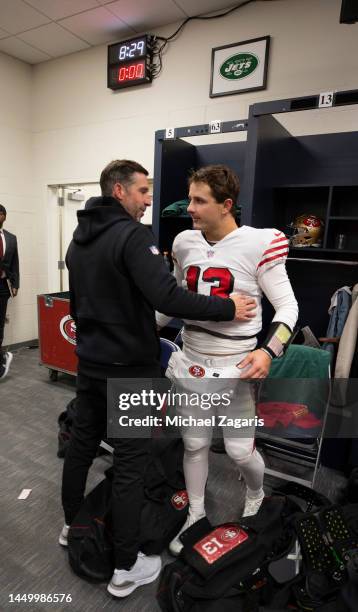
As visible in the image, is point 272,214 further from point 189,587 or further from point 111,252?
point 189,587

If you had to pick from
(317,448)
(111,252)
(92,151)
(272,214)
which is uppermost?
(92,151)

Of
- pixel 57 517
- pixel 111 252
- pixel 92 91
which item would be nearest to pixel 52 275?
pixel 92 91

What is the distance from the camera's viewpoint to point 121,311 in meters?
1.28

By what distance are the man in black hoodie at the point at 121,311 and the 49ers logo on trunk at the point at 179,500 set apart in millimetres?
292

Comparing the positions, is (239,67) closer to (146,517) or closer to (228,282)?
(228,282)

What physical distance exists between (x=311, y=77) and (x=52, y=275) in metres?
3.41

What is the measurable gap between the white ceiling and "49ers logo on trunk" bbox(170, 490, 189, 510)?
344 centimetres

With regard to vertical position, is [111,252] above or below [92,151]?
below

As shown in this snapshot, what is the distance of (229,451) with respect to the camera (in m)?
1.55

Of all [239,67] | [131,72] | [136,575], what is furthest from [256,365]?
[131,72]

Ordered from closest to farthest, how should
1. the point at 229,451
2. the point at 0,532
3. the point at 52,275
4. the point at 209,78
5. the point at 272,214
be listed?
the point at 229,451 < the point at 0,532 < the point at 272,214 < the point at 209,78 < the point at 52,275

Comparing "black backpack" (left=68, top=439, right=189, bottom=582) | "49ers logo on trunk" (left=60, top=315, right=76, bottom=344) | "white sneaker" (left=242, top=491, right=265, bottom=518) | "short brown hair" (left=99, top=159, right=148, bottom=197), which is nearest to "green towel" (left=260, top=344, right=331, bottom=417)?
"white sneaker" (left=242, top=491, right=265, bottom=518)

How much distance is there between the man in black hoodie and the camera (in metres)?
1.23

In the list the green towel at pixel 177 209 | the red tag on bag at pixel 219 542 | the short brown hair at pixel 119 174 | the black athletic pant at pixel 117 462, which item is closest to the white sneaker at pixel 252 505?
the red tag on bag at pixel 219 542
